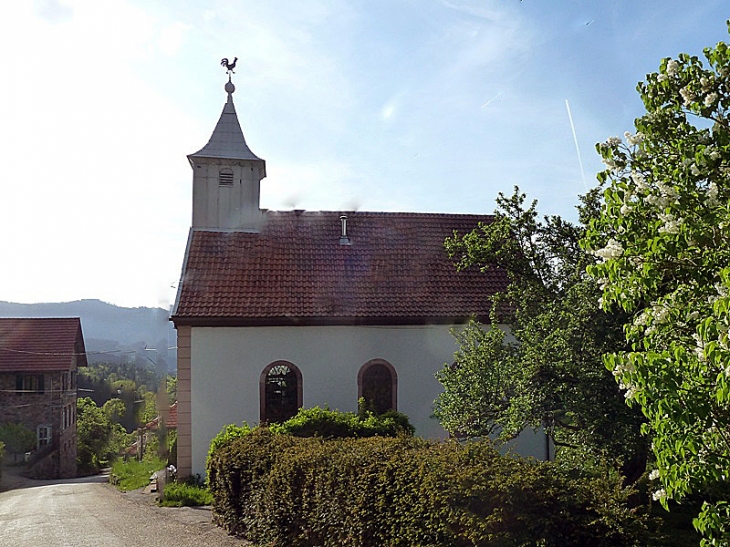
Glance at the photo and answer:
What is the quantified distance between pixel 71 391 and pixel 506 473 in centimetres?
3493

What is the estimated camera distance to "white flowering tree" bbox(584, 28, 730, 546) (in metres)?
3.87

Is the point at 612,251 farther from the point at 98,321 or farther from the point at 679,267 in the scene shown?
the point at 98,321

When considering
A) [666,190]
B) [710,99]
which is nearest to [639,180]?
[666,190]

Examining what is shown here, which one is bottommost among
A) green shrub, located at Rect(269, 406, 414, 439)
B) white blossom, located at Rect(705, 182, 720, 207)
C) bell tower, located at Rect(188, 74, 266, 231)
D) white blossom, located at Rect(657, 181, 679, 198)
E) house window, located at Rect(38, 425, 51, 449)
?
house window, located at Rect(38, 425, 51, 449)

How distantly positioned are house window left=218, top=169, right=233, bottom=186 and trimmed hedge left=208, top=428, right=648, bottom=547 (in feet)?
37.9

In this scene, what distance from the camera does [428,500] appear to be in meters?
6.31

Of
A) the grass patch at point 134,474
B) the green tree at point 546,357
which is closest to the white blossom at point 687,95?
the green tree at point 546,357

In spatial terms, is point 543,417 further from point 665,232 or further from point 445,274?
point 445,274

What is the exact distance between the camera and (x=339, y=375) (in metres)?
17.3

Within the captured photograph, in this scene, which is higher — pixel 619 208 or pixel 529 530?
pixel 619 208

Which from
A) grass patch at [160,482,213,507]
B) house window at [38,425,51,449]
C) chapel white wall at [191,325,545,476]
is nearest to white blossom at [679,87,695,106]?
grass patch at [160,482,213,507]

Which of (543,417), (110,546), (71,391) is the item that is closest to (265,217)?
(110,546)

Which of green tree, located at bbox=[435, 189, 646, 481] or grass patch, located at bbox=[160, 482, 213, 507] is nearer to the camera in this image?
green tree, located at bbox=[435, 189, 646, 481]

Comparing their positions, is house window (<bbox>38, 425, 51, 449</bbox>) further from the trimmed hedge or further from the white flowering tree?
the white flowering tree
